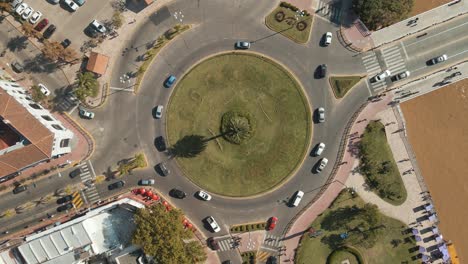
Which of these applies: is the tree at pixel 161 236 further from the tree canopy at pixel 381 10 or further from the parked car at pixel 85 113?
the tree canopy at pixel 381 10

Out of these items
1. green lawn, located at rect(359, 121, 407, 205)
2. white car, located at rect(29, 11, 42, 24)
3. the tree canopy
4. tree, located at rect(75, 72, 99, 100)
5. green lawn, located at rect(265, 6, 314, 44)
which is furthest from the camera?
green lawn, located at rect(265, 6, 314, 44)

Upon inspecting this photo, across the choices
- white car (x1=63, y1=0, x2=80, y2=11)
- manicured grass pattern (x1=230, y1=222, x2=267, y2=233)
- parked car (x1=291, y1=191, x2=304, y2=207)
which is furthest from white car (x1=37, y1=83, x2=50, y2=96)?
parked car (x1=291, y1=191, x2=304, y2=207)

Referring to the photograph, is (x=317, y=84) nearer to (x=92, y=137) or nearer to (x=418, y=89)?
(x=418, y=89)

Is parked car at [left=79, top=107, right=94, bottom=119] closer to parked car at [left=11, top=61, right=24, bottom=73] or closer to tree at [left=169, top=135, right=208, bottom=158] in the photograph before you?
parked car at [left=11, top=61, right=24, bottom=73]

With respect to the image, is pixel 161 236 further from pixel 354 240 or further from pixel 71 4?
pixel 71 4

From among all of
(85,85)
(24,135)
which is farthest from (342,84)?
(24,135)
